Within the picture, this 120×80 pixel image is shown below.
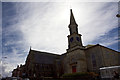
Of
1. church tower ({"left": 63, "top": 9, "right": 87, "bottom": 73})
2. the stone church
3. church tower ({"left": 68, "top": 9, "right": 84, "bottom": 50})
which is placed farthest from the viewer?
church tower ({"left": 68, "top": 9, "right": 84, "bottom": 50})

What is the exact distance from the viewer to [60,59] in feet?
176

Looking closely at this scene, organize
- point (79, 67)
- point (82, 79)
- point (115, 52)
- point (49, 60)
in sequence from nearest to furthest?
point (82, 79), point (79, 67), point (115, 52), point (49, 60)

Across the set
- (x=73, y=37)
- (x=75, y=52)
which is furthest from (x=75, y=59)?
(x=73, y=37)

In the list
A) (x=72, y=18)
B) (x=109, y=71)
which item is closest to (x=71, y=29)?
(x=72, y=18)

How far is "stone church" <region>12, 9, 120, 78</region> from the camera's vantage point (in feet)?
113

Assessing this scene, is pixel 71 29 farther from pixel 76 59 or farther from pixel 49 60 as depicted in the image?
pixel 49 60

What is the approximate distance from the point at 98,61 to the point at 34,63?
2647 centimetres

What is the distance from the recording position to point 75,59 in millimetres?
38750

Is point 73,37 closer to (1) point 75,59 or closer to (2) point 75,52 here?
(2) point 75,52

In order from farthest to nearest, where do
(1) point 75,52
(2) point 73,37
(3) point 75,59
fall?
(2) point 73,37
(1) point 75,52
(3) point 75,59

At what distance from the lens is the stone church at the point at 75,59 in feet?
113

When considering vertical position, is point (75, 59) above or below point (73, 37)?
below

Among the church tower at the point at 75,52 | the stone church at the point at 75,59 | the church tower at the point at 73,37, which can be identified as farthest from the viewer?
the church tower at the point at 73,37

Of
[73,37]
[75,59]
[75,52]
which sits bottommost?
[75,59]
